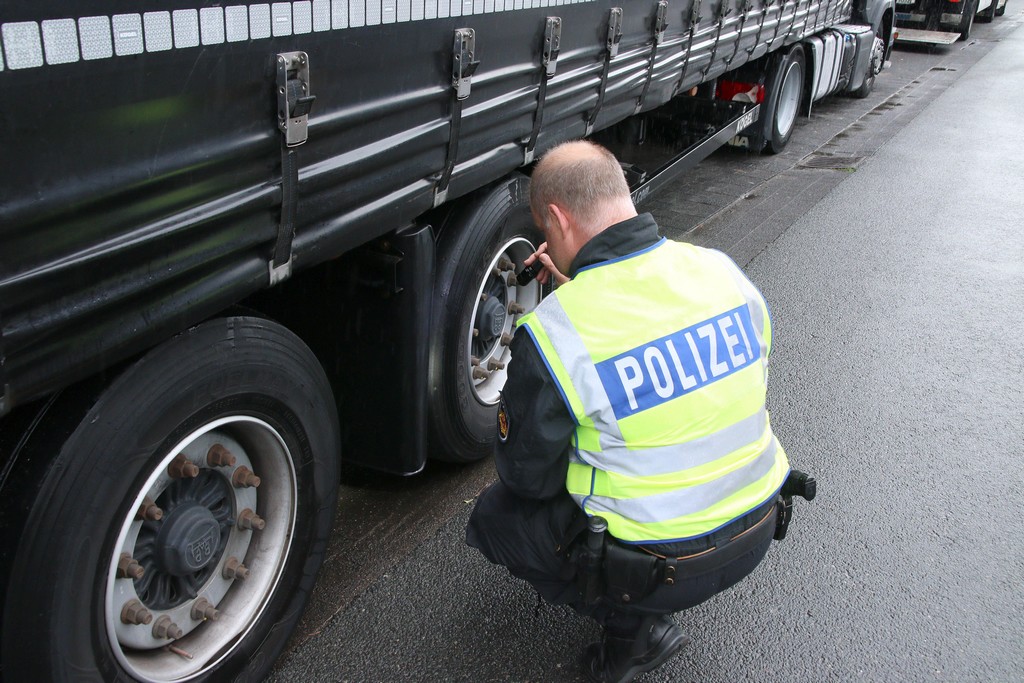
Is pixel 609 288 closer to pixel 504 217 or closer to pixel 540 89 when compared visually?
pixel 504 217

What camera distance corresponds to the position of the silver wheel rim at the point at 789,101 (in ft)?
27.8

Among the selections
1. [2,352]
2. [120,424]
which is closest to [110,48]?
[2,352]

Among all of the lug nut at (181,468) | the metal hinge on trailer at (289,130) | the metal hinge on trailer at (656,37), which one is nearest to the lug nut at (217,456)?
the lug nut at (181,468)

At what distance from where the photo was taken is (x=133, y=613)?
226 cm

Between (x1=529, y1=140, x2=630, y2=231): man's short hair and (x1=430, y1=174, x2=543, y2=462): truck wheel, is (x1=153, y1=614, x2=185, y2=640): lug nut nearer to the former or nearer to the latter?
(x1=430, y1=174, x2=543, y2=462): truck wheel

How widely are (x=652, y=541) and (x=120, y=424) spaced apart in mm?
1275

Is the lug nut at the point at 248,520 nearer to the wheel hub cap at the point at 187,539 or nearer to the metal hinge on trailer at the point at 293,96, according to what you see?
the wheel hub cap at the point at 187,539

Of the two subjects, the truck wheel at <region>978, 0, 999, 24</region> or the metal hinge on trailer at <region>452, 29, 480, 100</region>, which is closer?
the metal hinge on trailer at <region>452, 29, 480, 100</region>

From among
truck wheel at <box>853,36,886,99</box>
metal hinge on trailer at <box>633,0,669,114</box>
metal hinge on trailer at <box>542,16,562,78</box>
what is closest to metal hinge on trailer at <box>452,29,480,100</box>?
metal hinge on trailer at <box>542,16,562,78</box>

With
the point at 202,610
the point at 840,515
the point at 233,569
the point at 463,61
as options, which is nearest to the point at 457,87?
the point at 463,61

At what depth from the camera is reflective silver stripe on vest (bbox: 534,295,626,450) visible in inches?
88.6

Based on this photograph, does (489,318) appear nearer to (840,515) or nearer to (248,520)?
(248,520)

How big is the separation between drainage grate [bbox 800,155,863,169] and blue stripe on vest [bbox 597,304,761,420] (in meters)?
6.98

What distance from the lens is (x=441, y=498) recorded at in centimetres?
368
